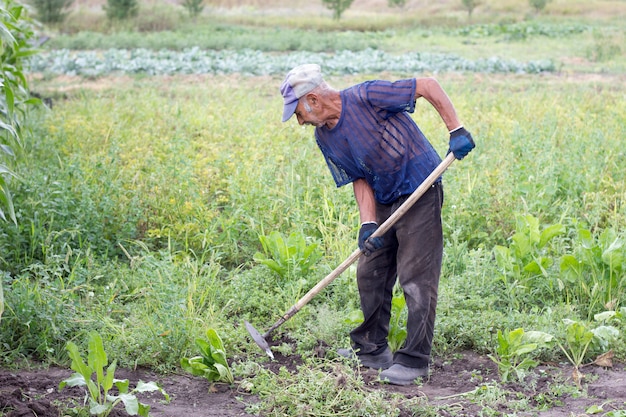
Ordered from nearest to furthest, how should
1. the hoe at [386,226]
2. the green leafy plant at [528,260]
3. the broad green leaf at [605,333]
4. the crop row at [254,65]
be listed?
1. the hoe at [386,226]
2. the broad green leaf at [605,333]
3. the green leafy plant at [528,260]
4. the crop row at [254,65]

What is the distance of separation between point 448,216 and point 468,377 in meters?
2.10

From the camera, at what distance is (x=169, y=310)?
14.8 ft

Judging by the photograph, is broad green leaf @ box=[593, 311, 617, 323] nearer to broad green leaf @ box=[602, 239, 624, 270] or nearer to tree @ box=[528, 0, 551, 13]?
broad green leaf @ box=[602, 239, 624, 270]

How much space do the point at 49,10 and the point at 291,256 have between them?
73.2 feet

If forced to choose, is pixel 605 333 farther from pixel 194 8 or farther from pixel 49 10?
pixel 194 8

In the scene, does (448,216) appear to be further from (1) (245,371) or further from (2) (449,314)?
(1) (245,371)

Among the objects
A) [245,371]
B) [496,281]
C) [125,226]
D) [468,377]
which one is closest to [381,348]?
[468,377]

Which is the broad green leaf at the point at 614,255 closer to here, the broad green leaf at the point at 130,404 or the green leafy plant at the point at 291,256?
the green leafy plant at the point at 291,256

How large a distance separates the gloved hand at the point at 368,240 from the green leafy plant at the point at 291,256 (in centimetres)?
109

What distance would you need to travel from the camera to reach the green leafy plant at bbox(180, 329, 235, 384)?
4.07m

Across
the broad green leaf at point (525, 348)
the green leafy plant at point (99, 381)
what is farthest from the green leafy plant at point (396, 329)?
the green leafy plant at point (99, 381)

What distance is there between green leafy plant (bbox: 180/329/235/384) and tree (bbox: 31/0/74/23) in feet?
75.2

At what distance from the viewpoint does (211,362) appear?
416 cm

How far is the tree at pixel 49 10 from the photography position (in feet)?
80.5
